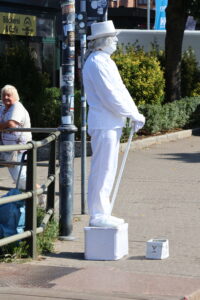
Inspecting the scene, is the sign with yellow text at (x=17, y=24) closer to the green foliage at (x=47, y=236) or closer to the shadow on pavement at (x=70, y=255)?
the green foliage at (x=47, y=236)

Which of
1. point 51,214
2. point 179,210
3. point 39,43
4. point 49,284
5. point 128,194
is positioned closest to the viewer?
point 49,284

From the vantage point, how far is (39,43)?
85.1ft

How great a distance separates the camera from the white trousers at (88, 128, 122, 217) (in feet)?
25.8

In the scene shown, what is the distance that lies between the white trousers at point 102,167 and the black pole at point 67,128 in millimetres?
662

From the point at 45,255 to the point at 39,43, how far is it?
18.5m

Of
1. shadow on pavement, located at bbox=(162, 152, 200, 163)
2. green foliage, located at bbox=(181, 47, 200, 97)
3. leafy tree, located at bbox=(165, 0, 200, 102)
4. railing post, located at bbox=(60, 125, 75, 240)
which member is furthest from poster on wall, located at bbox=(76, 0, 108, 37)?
green foliage, located at bbox=(181, 47, 200, 97)

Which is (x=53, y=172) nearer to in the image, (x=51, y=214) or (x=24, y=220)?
(x=51, y=214)

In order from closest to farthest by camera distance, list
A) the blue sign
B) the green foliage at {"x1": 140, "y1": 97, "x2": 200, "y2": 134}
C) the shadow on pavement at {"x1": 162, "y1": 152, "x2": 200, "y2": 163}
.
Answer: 1. the shadow on pavement at {"x1": 162, "y1": 152, "x2": 200, "y2": 163}
2. the green foliage at {"x1": 140, "y1": 97, "x2": 200, "y2": 134}
3. the blue sign

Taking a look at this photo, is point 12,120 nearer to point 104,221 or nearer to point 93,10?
point 93,10

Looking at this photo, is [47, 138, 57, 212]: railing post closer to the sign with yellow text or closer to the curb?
the curb

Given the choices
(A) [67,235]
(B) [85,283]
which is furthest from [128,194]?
(B) [85,283]

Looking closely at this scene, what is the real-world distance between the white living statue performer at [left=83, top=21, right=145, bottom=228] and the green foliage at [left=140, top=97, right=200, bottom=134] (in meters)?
11.3

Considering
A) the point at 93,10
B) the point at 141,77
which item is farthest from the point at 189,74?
the point at 93,10

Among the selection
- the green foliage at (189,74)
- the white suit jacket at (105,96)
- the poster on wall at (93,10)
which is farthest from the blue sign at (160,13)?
the white suit jacket at (105,96)
